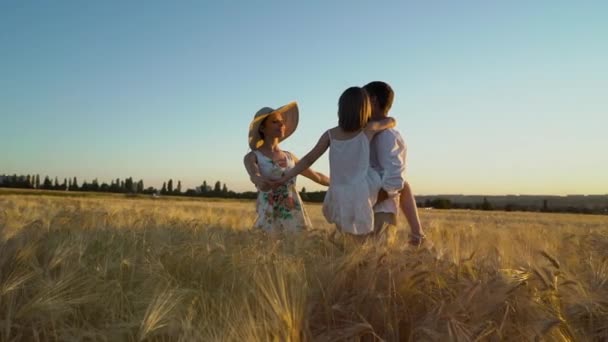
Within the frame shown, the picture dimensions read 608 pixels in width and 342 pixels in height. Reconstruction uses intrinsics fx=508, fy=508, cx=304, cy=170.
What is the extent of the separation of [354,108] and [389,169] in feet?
1.74

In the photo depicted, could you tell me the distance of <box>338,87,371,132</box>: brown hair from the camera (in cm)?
379

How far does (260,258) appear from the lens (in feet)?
7.70

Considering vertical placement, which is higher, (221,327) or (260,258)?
(260,258)

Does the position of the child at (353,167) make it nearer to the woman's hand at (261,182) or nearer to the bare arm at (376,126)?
the bare arm at (376,126)

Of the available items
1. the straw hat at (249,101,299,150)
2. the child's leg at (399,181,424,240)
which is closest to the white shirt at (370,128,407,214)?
the child's leg at (399,181,424,240)

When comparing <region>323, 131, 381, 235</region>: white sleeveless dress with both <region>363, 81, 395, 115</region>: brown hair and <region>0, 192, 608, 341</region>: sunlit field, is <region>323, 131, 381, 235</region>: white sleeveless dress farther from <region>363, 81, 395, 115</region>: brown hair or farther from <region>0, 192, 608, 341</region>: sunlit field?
<region>0, 192, 608, 341</region>: sunlit field

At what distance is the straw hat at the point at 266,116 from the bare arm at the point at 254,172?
0.52ft

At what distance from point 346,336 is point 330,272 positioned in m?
0.49

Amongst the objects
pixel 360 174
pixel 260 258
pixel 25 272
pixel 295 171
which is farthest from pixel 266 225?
pixel 25 272

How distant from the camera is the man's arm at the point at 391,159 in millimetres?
3809

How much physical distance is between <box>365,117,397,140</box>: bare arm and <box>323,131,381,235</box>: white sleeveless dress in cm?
7

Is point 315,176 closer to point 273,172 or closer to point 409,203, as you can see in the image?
point 273,172

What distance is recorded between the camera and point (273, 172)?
4.85 metres

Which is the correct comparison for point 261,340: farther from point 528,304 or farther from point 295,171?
point 295,171
